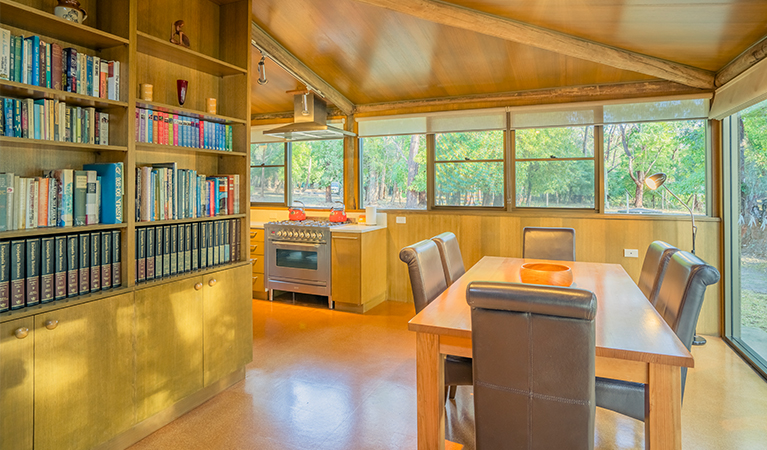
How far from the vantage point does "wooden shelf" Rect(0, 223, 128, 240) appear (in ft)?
5.79

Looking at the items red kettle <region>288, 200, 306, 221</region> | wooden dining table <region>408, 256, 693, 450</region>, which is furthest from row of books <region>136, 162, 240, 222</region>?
red kettle <region>288, 200, 306, 221</region>

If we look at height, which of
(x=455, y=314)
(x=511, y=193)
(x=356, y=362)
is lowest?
(x=356, y=362)

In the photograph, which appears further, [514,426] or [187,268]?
[187,268]

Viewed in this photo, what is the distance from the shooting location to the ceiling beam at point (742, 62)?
2904 millimetres

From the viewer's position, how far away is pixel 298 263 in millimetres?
5074

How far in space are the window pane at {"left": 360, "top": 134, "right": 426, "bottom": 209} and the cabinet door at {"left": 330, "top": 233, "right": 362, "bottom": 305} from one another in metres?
0.83

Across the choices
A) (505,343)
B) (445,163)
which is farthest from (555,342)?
(445,163)

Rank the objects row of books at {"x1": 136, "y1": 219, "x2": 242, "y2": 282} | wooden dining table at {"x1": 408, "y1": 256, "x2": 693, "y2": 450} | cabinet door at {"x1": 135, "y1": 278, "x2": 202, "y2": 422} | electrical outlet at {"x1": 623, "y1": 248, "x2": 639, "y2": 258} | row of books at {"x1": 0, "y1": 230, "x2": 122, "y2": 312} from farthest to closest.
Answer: electrical outlet at {"x1": 623, "y1": 248, "x2": 639, "y2": 258} → row of books at {"x1": 136, "y1": 219, "x2": 242, "y2": 282} → cabinet door at {"x1": 135, "y1": 278, "x2": 202, "y2": 422} → row of books at {"x1": 0, "y1": 230, "x2": 122, "y2": 312} → wooden dining table at {"x1": 408, "y1": 256, "x2": 693, "y2": 450}

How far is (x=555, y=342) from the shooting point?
1.29 meters

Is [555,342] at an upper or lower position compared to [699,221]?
lower

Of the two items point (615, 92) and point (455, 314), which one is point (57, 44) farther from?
point (615, 92)

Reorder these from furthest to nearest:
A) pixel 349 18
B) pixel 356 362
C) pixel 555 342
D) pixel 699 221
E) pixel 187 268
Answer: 1. pixel 699 221
2. pixel 349 18
3. pixel 356 362
4. pixel 187 268
5. pixel 555 342

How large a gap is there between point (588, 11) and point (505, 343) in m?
2.60

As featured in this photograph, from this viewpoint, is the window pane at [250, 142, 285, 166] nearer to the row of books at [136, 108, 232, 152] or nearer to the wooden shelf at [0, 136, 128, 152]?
the row of books at [136, 108, 232, 152]
